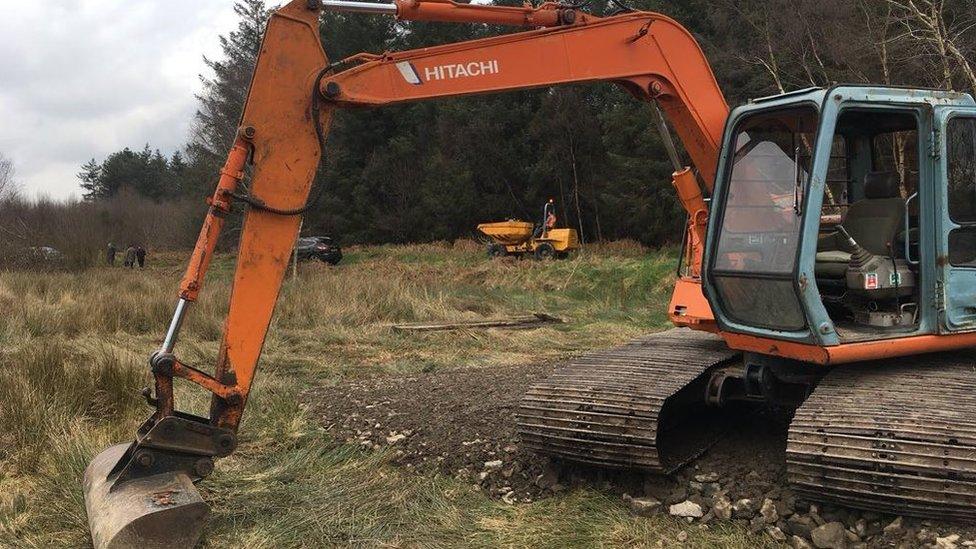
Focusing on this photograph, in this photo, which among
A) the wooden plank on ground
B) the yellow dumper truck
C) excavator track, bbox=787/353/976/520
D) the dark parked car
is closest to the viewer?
excavator track, bbox=787/353/976/520

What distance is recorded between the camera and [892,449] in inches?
131

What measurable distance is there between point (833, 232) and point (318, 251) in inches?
1092

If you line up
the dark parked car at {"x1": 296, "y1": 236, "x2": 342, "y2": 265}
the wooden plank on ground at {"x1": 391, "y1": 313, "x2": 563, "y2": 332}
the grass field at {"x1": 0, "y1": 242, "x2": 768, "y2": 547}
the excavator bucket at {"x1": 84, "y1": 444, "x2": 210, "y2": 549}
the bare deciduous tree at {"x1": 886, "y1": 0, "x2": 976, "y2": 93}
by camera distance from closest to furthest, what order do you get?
the excavator bucket at {"x1": 84, "y1": 444, "x2": 210, "y2": 549}
the grass field at {"x1": 0, "y1": 242, "x2": 768, "y2": 547}
the wooden plank on ground at {"x1": 391, "y1": 313, "x2": 563, "y2": 332}
the bare deciduous tree at {"x1": 886, "y1": 0, "x2": 976, "y2": 93}
the dark parked car at {"x1": 296, "y1": 236, "x2": 342, "y2": 265}

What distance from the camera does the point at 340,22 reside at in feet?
123

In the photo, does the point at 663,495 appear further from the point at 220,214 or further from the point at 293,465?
the point at 220,214

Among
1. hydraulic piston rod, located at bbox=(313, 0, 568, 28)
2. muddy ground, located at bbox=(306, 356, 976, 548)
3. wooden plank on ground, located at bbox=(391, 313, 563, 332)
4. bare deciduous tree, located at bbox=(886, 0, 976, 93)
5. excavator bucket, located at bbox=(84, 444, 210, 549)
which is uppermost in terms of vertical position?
bare deciduous tree, located at bbox=(886, 0, 976, 93)

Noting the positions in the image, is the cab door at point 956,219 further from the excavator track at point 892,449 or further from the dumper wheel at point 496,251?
the dumper wheel at point 496,251

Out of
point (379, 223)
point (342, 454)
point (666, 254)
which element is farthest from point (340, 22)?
point (342, 454)

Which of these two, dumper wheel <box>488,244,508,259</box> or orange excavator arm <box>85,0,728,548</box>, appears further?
dumper wheel <box>488,244,508,259</box>

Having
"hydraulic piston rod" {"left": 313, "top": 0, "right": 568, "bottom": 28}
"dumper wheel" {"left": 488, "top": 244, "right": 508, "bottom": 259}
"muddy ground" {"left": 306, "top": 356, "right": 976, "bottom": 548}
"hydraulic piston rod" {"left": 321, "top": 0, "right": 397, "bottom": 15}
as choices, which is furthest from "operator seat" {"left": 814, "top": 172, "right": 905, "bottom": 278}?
"dumper wheel" {"left": 488, "top": 244, "right": 508, "bottom": 259}

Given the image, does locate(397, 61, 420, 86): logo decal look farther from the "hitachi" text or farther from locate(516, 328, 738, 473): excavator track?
locate(516, 328, 738, 473): excavator track

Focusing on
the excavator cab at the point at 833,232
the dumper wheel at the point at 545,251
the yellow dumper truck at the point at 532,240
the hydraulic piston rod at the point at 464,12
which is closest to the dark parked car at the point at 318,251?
the yellow dumper truck at the point at 532,240

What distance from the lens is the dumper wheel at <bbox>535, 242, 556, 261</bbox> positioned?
23812mm

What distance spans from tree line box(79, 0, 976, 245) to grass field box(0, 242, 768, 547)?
24.0ft
